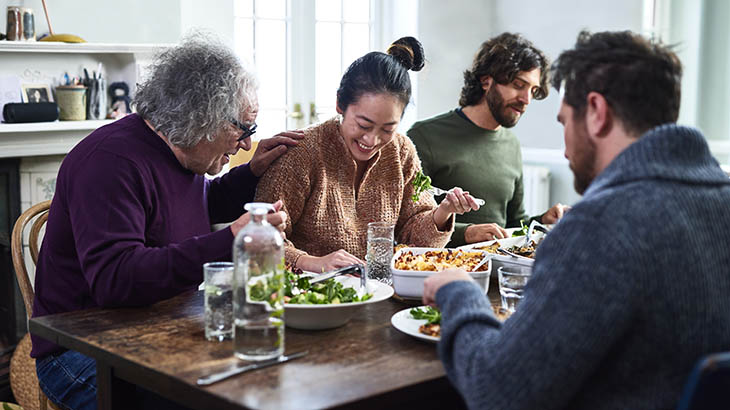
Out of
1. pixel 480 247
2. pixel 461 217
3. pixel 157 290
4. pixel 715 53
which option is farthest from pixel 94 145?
pixel 715 53

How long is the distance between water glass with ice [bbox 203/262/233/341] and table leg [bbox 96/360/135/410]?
192 millimetres

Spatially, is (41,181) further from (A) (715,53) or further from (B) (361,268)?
(A) (715,53)

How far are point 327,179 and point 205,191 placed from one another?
353 millimetres

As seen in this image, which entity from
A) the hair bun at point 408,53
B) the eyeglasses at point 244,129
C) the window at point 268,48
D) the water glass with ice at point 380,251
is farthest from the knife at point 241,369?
the window at point 268,48

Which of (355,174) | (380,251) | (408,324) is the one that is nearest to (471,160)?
→ (355,174)

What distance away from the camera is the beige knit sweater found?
233 cm

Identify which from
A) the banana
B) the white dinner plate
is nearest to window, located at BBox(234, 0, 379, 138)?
the banana

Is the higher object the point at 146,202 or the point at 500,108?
the point at 500,108

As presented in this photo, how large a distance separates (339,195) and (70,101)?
6.08ft

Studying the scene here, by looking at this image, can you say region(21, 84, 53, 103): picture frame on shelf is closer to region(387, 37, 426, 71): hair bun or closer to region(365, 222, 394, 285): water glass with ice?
region(387, 37, 426, 71): hair bun

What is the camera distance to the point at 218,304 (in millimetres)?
1507

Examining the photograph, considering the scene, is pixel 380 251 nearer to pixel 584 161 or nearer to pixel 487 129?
pixel 584 161

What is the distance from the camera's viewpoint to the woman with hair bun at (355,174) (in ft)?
7.66

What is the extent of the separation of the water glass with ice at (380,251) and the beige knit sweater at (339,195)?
12.8 inches
